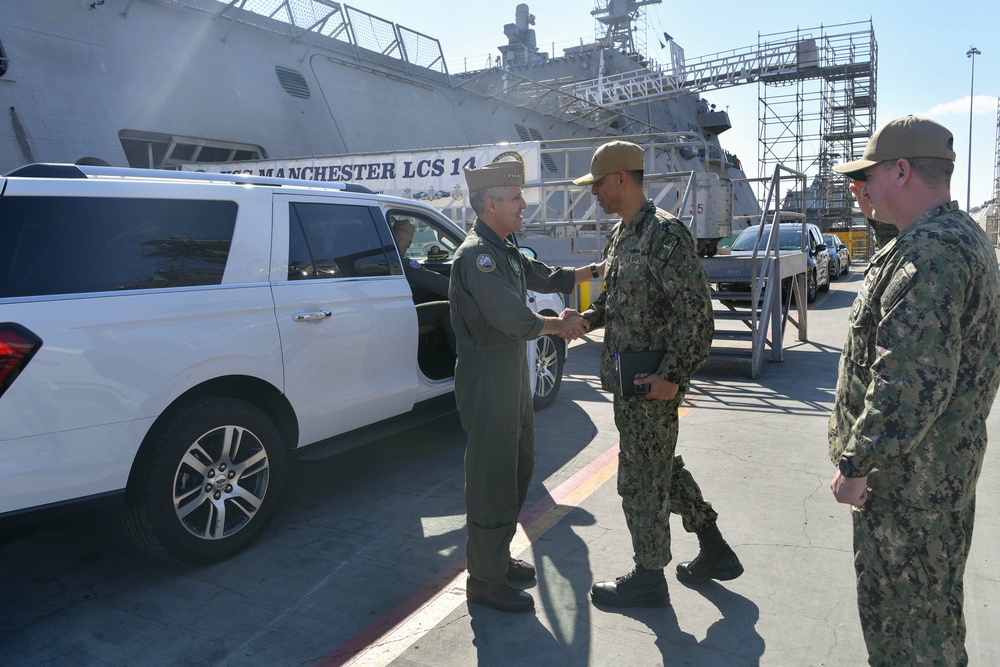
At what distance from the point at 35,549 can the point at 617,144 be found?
3664 millimetres

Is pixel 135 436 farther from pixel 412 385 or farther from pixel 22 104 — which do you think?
pixel 22 104

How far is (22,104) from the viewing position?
34.6ft

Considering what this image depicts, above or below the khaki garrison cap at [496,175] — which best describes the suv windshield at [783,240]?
below

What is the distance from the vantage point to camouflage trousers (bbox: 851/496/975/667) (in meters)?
1.88

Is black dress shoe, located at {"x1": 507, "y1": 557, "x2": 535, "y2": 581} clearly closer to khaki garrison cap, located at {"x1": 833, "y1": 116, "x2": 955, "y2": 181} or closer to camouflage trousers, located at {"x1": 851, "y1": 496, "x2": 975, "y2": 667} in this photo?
camouflage trousers, located at {"x1": 851, "y1": 496, "x2": 975, "y2": 667}

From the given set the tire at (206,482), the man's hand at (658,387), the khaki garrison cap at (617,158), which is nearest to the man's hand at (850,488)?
the man's hand at (658,387)

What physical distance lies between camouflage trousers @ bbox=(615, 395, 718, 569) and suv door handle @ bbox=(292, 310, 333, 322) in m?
1.84

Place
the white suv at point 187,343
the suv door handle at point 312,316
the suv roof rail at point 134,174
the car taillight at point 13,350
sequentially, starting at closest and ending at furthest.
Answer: the car taillight at point 13,350 < the white suv at point 187,343 < the suv roof rail at point 134,174 < the suv door handle at point 312,316

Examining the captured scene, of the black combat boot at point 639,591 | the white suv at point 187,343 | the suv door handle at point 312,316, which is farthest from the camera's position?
the suv door handle at point 312,316

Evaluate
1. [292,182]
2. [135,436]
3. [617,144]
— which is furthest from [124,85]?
[617,144]

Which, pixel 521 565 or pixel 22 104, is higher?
pixel 22 104

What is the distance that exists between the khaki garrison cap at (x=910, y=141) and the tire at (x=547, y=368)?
422 centimetres

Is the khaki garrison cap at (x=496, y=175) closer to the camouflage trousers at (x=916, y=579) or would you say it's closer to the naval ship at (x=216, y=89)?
the camouflage trousers at (x=916, y=579)

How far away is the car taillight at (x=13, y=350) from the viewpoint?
2.74 metres
